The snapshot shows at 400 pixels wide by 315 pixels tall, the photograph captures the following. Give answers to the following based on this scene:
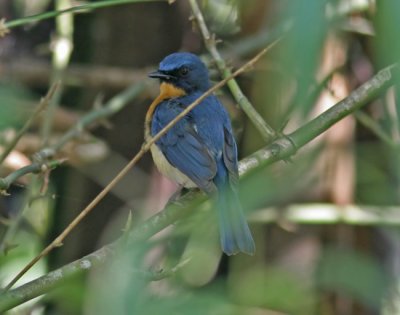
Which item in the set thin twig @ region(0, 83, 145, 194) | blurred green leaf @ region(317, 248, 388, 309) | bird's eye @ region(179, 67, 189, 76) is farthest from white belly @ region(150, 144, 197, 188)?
blurred green leaf @ region(317, 248, 388, 309)

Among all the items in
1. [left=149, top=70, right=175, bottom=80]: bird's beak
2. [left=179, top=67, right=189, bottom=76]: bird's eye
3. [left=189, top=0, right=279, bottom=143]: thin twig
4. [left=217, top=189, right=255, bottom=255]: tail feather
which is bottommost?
[left=217, top=189, right=255, bottom=255]: tail feather

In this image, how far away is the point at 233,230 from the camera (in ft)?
11.1

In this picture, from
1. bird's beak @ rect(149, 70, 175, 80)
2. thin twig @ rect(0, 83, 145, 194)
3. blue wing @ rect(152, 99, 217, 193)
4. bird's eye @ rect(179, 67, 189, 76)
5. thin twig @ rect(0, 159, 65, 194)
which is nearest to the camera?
thin twig @ rect(0, 159, 65, 194)

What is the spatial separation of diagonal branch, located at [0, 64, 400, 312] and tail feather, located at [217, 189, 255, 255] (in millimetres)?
114

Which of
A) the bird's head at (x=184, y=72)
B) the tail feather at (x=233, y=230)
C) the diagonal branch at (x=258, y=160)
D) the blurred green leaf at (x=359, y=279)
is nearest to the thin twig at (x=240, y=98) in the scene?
the diagonal branch at (x=258, y=160)

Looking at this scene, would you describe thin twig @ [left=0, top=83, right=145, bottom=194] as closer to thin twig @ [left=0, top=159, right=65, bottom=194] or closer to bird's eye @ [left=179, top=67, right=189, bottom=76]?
thin twig @ [left=0, top=159, right=65, bottom=194]

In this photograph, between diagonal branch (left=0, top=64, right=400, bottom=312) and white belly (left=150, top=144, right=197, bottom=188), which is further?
white belly (left=150, top=144, right=197, bottom=188)

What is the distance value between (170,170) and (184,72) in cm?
64

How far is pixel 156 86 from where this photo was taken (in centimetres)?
529

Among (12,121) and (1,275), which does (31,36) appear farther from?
(12,121)

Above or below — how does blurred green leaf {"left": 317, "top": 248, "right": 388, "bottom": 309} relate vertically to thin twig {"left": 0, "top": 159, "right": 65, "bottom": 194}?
below

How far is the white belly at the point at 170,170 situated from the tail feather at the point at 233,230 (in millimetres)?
572

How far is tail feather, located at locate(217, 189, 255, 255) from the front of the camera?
3330mm

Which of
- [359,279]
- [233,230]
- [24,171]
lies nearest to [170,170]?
[233,230]
